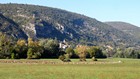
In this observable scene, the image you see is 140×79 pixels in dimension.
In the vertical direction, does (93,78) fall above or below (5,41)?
below

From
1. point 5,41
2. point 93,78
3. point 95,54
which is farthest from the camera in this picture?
point 95,54

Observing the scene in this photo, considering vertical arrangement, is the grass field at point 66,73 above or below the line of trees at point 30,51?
below

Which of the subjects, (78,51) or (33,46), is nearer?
(33,46)

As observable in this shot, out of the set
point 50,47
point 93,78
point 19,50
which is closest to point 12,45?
point 19,50

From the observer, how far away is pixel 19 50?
147750mm

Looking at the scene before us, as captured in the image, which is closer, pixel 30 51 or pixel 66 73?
pixel 66 73

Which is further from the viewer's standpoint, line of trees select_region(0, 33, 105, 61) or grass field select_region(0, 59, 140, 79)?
line of trees select_region(0, 33, 105, 61)

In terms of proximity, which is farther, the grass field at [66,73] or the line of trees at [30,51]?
the line of trees at [30,51]

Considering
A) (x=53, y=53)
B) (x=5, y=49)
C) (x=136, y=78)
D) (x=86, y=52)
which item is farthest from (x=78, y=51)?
(x=136, y=78)

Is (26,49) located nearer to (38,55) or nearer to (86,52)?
(38,55)

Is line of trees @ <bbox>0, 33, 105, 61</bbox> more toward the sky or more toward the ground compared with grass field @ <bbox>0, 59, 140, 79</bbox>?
more toward the sky

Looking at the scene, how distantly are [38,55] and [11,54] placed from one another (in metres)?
12.3

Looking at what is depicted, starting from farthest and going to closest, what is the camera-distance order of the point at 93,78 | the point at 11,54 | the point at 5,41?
the point at 5,41 < the point at 11,54 < the point at 93,78

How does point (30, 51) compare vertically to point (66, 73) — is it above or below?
above
